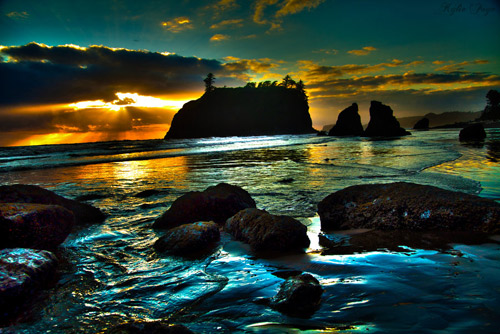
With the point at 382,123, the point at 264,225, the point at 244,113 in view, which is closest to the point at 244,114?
the point at 244,113

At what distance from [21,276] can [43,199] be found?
9.08ft

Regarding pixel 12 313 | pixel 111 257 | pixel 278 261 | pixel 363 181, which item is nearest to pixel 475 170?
pixel 363 181

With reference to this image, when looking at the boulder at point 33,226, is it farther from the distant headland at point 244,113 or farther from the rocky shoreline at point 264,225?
the distant headland at point 244,113

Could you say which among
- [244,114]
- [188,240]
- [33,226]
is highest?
[244,114]

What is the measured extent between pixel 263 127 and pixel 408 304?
95220mm

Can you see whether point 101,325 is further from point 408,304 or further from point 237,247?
point 408,304

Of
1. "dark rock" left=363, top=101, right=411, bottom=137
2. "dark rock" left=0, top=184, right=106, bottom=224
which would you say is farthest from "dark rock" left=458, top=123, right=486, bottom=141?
"dark rock" left=0, top=184, right=106, bottom=224

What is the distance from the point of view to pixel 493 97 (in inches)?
2933

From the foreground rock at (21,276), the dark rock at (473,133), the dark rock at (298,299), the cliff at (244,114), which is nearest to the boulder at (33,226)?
the foreground rock at (21,276)

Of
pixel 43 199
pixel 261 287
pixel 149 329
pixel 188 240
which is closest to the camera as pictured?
pixel 149 329

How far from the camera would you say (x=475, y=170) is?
775cm

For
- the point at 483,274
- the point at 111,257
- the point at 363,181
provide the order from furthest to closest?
the point at 363,181 → the point at 111,257 → the point at 483,274

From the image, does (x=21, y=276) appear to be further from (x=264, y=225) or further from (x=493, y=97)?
(x=493, y=97)

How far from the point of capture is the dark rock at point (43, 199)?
4324 millimetres
